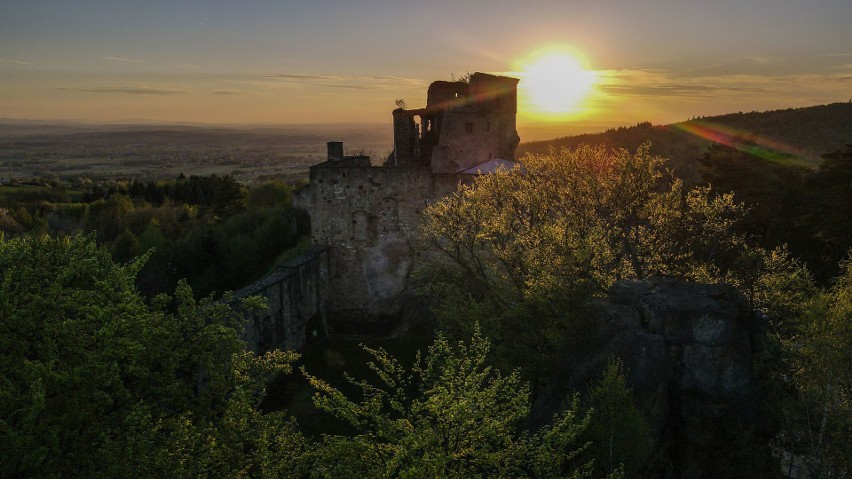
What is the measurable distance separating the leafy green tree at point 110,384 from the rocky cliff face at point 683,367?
24.3 feet

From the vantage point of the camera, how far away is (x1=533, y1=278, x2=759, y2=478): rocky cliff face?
13.6m

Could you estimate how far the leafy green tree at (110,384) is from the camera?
9.12m

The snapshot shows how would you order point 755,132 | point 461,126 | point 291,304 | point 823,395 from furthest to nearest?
1. point 755,132
2. point 461,126
3. point 291,304
4. point 823,395

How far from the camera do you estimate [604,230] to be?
68.3 ft

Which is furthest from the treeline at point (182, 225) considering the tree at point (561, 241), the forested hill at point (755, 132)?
the forested hill at point (755, 132)

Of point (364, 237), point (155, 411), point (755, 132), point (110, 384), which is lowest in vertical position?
point (155, 411)

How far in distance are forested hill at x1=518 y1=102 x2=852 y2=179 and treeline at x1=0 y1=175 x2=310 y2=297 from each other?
34.4m

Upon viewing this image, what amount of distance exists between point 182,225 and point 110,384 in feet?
152

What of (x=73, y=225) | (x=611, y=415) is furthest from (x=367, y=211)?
(x=73, y=225)

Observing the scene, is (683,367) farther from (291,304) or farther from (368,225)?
(368,225)

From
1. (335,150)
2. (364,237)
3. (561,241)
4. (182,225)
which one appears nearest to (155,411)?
(561,241)

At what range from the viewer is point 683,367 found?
14305 mm

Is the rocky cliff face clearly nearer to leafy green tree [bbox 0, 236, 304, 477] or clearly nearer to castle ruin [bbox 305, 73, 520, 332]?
leafy green tree [bbox 0, 236, 304, 477]

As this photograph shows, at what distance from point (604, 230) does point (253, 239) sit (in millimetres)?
27510
